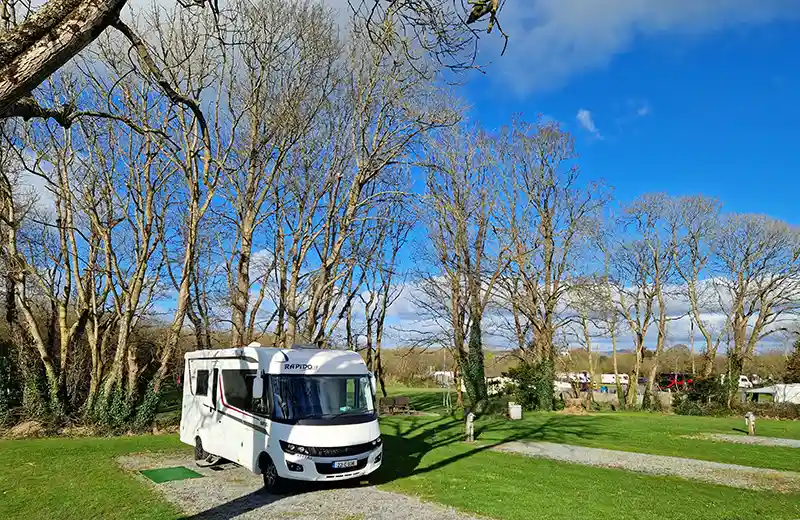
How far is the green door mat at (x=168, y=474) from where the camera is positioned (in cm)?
1005

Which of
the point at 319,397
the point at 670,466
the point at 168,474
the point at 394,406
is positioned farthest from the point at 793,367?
the point at 168,474

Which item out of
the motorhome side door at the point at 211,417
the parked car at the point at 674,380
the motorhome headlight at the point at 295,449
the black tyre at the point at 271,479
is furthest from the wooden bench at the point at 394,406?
the parked car at the point at 674,380

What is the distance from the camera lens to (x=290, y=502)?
328 inches

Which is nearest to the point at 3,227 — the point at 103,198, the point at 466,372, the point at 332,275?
the point at 103,198

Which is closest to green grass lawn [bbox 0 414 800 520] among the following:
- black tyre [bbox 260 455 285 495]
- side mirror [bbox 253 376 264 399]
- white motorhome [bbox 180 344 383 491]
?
white motorhome [bbox 180 344 383 491]

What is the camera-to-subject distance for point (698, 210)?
109 ft

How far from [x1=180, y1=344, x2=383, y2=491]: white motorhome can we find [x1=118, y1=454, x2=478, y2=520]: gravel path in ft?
1.18

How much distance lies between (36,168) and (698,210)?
114 ft

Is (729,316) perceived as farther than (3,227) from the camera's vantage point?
Yes

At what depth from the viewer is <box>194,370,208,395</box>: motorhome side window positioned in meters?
11.9

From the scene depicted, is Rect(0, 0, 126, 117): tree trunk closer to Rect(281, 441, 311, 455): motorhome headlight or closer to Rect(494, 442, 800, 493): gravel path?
Rect(281, 441, 311, 455): motorhome headlight

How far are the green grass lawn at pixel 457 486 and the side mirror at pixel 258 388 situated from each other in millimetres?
2186

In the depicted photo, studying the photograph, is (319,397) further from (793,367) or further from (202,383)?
(793,367)

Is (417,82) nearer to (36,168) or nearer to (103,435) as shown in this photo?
(36,168)
